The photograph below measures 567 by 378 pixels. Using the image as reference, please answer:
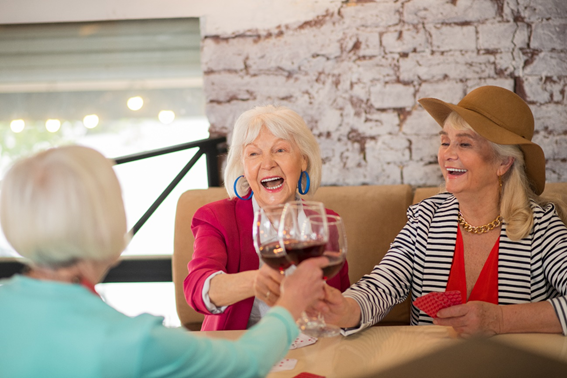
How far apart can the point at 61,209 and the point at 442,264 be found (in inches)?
50.8

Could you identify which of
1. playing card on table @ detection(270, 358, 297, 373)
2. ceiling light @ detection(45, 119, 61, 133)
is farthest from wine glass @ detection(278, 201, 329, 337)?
ceiling light @ detection(45, 119, 61, 133)

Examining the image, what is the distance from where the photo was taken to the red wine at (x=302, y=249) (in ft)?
3.45

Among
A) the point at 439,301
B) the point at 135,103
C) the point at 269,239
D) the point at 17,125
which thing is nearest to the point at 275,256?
the point at 269,239

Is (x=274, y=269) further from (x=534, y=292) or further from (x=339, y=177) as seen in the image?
(x=339, y=177)

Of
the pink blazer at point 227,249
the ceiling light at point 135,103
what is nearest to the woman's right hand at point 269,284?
the pink blazer at point 227,249

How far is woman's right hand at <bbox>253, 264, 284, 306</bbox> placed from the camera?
121cm

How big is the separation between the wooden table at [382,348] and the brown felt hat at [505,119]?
669mm

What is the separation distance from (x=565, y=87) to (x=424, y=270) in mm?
1278

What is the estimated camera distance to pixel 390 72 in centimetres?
257

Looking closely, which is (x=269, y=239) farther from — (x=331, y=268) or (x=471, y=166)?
(x=471, y=166)

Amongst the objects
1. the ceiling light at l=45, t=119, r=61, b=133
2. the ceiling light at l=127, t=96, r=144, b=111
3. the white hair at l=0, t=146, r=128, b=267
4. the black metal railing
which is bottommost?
the black metal railing

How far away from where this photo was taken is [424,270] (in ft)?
5.83

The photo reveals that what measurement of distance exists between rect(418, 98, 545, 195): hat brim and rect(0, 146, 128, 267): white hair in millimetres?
1245

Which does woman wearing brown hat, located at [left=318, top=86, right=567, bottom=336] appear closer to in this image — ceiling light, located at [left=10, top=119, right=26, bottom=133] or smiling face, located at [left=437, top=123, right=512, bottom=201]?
smiling face, located at [left=437, top=123, right=512, bottom=201]
